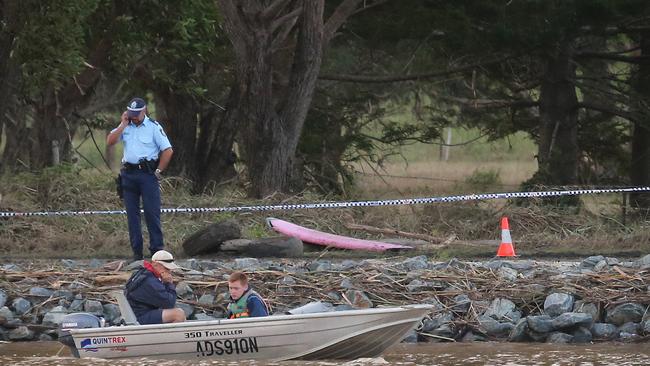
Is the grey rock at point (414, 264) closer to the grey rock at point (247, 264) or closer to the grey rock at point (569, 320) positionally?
the grey rock at point (247, 264)

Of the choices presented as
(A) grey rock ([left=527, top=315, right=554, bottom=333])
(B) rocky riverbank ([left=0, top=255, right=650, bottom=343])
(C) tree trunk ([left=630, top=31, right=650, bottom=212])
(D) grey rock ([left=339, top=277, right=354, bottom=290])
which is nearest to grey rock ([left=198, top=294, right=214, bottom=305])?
(B) rocky riverbank ([left=0, top=255, right=650, bottom=343])

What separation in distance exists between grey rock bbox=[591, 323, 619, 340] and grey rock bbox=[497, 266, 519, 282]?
1200 mm

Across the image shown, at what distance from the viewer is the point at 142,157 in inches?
581

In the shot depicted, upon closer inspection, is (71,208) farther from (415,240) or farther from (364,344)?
(364,344)

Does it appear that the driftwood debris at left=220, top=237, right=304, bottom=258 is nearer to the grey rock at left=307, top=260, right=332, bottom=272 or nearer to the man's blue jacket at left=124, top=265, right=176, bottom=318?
the grey rock at left=307, top=260, right=332, bottom=272

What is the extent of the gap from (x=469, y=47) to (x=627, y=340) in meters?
12.5

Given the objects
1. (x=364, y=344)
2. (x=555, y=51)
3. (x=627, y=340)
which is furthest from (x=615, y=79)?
(x=364, y=344)

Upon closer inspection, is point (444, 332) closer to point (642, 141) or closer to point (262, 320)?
point (262, 320)

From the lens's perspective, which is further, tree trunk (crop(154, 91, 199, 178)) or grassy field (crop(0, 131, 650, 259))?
tree trunk (crop(154, 91, 199, 178))

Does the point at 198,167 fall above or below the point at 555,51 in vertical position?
below

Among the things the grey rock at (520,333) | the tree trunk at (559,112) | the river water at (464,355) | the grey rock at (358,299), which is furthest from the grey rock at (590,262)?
the tree trunk at (559,112)

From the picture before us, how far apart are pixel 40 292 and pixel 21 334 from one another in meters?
0.79

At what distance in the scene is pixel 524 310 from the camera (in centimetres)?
1364

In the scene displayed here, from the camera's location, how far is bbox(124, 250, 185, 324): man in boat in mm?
11430
